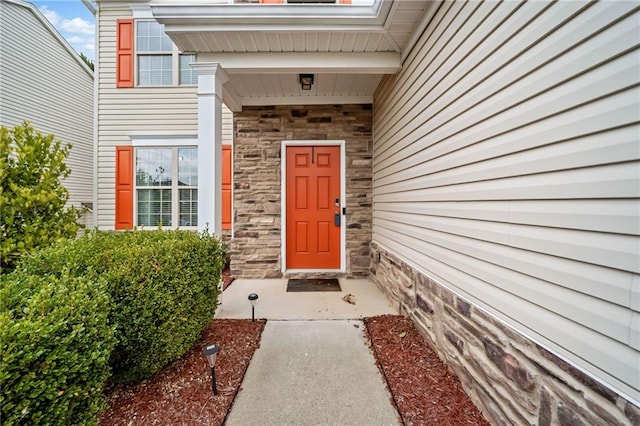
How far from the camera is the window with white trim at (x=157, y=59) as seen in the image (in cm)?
501

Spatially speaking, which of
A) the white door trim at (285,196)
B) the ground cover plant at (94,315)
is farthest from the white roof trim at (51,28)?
the ground cover plant at (94,315)

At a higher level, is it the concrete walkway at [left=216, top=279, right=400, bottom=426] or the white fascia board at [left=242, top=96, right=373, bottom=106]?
the white fascia board at [left=242, top=96, right=373, bottom=106]

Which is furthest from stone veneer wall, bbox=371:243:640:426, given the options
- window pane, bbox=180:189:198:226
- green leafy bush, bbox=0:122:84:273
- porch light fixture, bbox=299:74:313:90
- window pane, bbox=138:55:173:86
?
window pane, bbox=138:55:173:86

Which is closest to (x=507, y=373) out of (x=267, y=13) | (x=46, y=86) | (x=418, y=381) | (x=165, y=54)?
(x=418, y=381)

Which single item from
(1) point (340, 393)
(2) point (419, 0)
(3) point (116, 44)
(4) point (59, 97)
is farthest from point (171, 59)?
(1) point (340, 393)

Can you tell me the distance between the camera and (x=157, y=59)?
506cm

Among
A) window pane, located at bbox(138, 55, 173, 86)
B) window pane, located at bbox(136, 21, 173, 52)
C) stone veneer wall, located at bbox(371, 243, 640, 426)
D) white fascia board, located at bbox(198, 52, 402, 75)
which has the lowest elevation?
stone veneer wall, located at bbox(371, 243, 640, 426)

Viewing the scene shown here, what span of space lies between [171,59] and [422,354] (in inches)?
244

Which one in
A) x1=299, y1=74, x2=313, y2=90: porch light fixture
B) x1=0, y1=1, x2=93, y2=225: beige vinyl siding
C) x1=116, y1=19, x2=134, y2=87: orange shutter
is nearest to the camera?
x1=299, y1=74, x2=313, y2=90: porch light fixture

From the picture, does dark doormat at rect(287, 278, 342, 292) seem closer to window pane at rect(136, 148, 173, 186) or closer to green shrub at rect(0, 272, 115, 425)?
green shrub at rect(0, 272, 115, 425)

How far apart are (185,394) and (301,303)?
158cm

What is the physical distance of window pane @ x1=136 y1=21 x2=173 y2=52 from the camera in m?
5.01

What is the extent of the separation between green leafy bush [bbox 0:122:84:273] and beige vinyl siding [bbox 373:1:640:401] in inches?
171

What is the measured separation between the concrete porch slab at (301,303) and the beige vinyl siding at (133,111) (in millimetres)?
3005
